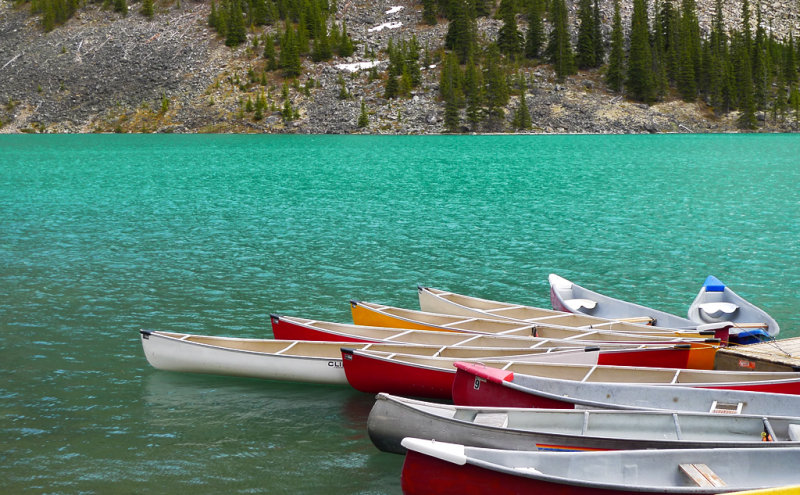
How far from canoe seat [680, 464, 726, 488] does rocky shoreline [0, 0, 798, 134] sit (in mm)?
136656

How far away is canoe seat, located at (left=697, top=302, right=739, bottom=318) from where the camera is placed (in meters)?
19.0

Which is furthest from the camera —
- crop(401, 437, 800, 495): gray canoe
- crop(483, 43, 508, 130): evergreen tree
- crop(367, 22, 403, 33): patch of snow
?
crop(367, 22, 403, 33): patch of snow

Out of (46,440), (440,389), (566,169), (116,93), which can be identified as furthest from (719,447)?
(116,93)

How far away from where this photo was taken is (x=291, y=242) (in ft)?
108

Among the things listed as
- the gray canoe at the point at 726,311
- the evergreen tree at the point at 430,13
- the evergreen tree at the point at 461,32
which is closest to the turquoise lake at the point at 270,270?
the gray canoe at the point at 726,311

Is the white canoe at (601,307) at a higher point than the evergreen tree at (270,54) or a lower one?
lower

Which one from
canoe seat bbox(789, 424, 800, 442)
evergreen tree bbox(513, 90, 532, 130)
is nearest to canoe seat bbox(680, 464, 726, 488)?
canoe seat bbox(789, 424, 800, 442)

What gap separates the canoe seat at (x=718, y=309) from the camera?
62.2ft

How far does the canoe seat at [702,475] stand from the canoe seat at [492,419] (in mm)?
2537

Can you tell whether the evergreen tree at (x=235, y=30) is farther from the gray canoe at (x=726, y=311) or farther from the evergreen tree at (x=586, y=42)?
the gray canoe at (x=726, y=311)

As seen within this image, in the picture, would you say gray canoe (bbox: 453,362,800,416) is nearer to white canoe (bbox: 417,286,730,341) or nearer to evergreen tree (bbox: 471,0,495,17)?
white canoe (bbox: 417,286,730,341)

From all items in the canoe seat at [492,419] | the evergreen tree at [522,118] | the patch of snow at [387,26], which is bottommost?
the canoe seat at [492,419]

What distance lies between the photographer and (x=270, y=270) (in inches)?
1069

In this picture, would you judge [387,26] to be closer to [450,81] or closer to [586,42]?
[450,81]
